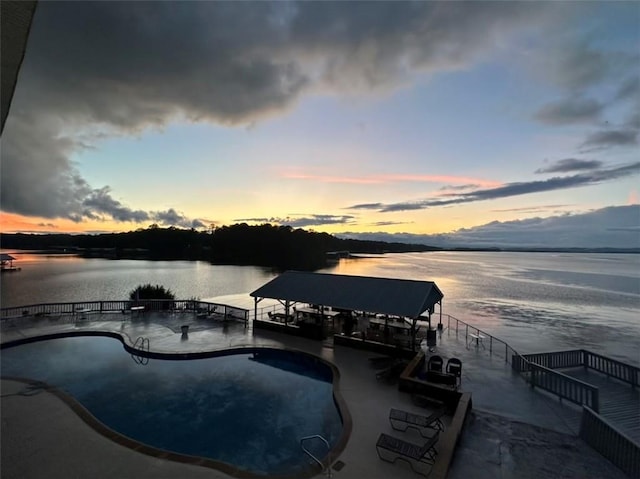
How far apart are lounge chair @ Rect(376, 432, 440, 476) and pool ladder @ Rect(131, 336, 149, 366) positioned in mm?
9853

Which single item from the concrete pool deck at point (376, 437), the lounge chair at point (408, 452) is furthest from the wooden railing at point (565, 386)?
the lounge chair at point (408, 452)

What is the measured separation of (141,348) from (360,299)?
943 cm

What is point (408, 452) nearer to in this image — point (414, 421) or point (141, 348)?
point (414, 421)

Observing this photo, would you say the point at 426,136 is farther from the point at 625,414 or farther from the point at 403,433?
the point at 403,433

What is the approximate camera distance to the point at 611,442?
689 cm

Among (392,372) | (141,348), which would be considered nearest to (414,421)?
(392,372)

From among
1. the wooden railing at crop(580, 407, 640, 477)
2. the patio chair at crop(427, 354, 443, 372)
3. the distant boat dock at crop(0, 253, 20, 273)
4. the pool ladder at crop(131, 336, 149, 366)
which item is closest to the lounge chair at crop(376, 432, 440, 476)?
the wooden railing at crop(580, 407, 640, 477)

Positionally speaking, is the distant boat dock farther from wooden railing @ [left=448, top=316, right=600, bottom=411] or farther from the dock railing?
wooden railing @ [left=448, top=316, right=600, bottom=411]

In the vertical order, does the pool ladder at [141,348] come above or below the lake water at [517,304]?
above

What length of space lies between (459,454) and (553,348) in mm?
18412

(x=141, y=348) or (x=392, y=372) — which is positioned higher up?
(x=392, y=372)

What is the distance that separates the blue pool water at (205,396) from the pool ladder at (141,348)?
0.21m

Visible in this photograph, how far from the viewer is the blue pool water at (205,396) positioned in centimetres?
796

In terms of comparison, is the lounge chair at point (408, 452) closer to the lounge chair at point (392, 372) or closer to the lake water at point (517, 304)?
the lounge chair at point (392, 372)
